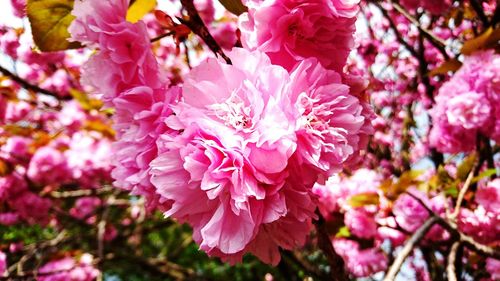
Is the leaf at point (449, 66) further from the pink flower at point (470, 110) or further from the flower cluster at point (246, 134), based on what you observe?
the flower cluster at point (246, 134)

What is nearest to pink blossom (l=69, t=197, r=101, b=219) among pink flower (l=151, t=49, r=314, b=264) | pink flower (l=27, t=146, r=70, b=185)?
pink flower (l=27, t=146, r=70, b=185)

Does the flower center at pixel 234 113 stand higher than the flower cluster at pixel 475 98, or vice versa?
the flower center at pixel 234 113

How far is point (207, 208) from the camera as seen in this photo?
24.1 inches

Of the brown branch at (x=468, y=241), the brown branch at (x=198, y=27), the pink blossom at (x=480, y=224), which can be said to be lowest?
the pink blossom at (x=480, y=224)

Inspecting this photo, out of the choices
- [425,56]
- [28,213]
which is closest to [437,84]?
[425,56]

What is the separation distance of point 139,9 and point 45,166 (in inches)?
93.2

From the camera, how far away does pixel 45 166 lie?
285 centimetres

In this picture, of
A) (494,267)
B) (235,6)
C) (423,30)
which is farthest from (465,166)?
(235,6)

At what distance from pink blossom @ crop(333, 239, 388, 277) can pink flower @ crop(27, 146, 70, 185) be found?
5.99 ft

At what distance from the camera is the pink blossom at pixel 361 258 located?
206 cm

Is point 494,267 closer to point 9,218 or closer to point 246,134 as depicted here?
point 246,134

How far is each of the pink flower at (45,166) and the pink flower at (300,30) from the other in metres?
2.52

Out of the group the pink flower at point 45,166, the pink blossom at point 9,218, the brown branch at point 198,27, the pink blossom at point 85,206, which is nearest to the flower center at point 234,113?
the brown branch at point 198,27

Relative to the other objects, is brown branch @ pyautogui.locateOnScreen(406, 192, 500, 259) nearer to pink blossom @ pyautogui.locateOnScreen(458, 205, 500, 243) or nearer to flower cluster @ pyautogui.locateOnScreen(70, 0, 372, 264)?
pink blossom @ pyautogui.locateOnScreen(458, 205, 500, 243)
